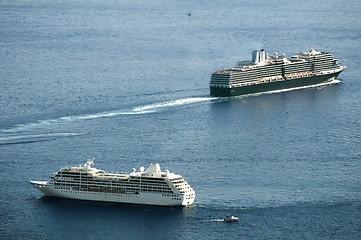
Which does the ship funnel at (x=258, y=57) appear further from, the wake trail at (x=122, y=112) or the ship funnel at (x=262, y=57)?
the wake trail at (x=122, y=112)

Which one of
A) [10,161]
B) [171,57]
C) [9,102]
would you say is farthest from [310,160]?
[171,57]

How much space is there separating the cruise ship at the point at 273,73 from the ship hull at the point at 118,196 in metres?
49.5

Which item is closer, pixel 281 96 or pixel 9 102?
pixel 9 102

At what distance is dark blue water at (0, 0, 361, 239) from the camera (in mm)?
89625

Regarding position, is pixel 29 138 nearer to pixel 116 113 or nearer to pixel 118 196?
pixel 116 113

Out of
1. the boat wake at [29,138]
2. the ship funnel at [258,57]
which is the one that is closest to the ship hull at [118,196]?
the boat wake at [29,138]

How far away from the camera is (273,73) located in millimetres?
154250

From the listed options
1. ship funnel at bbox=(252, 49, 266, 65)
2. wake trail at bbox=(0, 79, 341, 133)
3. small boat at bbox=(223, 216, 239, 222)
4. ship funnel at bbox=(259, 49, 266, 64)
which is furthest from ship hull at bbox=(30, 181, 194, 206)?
ship funnel at bbox=(259, 49, 266, 64)

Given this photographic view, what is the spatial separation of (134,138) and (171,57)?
55682mm

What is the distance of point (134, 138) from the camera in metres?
116

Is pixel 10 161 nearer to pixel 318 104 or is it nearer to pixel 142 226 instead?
pixel 142 226

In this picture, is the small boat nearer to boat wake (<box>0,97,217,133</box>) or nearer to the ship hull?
the ship hull

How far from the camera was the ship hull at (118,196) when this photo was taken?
9306 centimetres

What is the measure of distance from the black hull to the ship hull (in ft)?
162
